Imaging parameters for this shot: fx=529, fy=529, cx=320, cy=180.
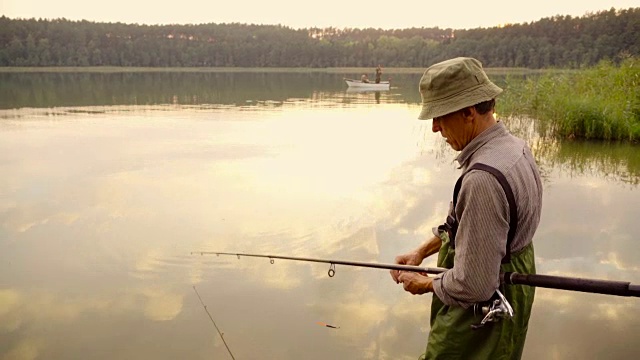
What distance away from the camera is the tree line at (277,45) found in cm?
7306

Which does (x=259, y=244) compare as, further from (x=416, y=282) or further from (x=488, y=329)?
(x=488, y=329)

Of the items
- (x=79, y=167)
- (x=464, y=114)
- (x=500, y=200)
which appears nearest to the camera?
(x=500, y=200)

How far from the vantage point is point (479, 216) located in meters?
1.55

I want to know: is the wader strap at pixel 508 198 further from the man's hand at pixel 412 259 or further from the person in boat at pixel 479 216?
the man's hand at pixel 412 259

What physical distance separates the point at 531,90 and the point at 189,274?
11627mm

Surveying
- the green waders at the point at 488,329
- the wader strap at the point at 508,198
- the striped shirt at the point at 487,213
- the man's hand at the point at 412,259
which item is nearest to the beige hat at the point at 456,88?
→ the striped shirt at the point at 487,213

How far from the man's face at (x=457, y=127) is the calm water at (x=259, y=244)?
2160 mm

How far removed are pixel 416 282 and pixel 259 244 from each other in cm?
359

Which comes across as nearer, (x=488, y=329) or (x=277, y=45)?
(x=488, y=329)

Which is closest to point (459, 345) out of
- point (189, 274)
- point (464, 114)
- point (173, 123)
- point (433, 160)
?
point (464, 114)

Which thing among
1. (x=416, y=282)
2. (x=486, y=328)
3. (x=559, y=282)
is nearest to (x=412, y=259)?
(x=416, y=282)

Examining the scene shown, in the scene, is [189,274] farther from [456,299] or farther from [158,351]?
[456,299]

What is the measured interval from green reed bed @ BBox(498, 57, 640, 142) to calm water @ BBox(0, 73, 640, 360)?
0.58 meters

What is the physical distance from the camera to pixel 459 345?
183 centimetres
